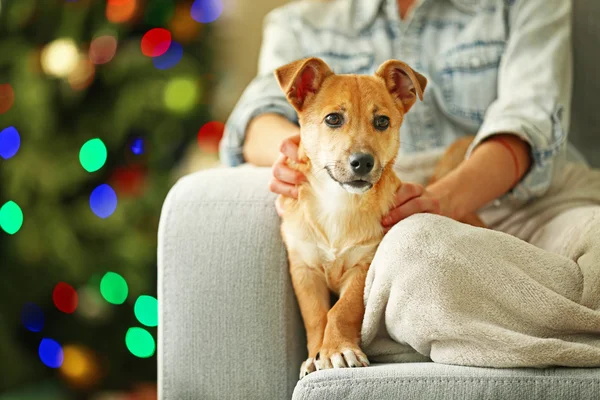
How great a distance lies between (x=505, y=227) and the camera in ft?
4.52

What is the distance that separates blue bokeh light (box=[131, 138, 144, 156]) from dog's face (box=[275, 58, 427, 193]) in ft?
3.29

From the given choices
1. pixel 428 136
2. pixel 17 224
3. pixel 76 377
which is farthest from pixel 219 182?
pixel 76 377

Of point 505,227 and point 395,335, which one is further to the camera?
point 505,227

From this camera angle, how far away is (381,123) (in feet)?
3.73

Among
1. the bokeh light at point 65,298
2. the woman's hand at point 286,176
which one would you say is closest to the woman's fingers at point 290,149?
the woman's hand at point 286,176

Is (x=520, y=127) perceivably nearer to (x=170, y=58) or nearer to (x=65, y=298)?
(x=170, y=58)

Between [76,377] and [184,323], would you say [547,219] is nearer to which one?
[184,323]

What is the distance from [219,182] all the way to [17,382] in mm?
1217

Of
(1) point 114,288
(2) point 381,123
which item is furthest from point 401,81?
(1) point 114,288

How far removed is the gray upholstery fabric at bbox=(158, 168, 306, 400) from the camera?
1110 millimetres

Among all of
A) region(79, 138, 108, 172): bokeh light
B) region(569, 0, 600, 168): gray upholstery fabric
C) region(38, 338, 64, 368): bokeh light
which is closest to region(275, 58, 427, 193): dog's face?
region(569, 0, 600, 168): gray upholstery fabric

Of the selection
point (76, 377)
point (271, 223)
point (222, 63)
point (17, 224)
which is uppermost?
point (222, 63)

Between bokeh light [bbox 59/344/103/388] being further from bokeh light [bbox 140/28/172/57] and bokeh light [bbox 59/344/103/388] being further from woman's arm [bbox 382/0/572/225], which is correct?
woman's arm [bbox 382/0/572/225]

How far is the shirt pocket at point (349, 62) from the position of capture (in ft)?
5.07
